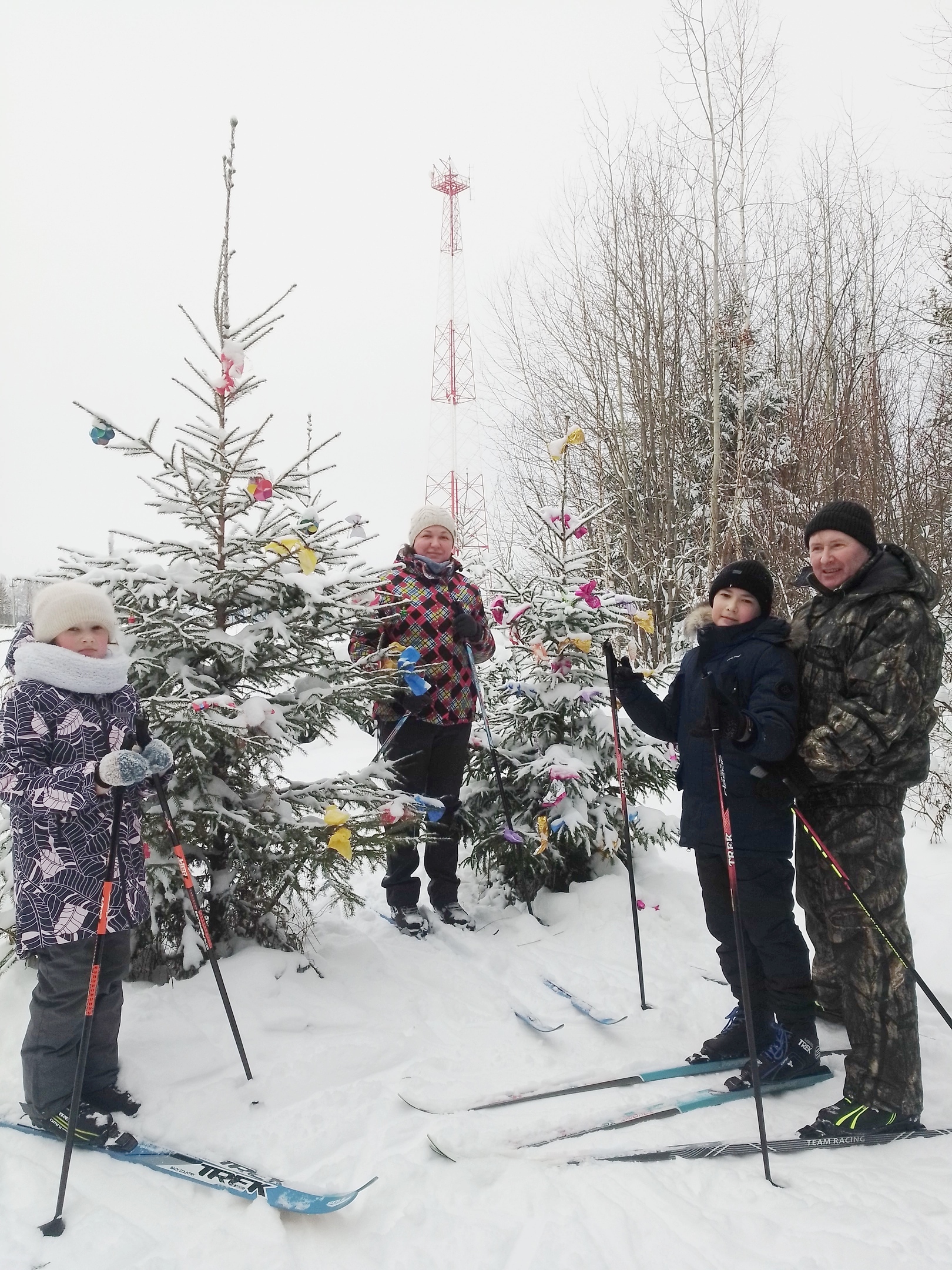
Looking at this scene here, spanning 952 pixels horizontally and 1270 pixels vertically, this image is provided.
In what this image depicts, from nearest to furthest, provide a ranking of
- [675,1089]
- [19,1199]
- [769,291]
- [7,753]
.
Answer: [19,1199] < [7,753] < [675,1089] < [769,291]

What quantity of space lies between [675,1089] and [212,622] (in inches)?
108

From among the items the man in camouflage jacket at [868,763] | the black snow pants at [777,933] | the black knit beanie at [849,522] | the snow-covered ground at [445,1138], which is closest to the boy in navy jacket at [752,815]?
the black snow pants at [777,933]

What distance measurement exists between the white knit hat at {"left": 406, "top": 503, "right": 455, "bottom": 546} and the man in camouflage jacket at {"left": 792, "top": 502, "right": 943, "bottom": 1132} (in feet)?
7.21

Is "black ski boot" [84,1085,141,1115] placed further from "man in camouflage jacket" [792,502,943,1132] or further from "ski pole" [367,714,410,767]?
"man in camouflage jacket" [792,502,943,1132]

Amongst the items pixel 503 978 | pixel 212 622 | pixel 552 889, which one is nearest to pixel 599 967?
pixel 503 978

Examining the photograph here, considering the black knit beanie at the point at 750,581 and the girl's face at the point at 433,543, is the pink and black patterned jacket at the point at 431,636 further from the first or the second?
the black knit beanie at the point at 750,581

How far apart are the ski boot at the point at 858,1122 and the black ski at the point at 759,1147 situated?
16 millimetres

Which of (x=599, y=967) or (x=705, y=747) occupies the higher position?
(x=705, y=747)

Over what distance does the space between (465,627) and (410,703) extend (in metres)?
0.53

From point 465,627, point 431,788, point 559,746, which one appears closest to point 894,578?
point 465,627

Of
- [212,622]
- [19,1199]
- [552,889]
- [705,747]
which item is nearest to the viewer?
[19,1199]

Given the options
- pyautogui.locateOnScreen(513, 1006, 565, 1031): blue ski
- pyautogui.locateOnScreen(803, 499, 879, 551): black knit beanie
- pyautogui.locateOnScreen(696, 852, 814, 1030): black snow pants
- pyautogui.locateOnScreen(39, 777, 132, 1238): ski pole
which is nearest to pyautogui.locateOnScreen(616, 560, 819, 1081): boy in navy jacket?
pyautogui.locateOnScreen(696, 852, 814, 1030): black snow pants

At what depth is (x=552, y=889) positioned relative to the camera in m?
5.26

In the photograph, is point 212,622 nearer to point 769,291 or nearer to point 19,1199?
point 19,1199
